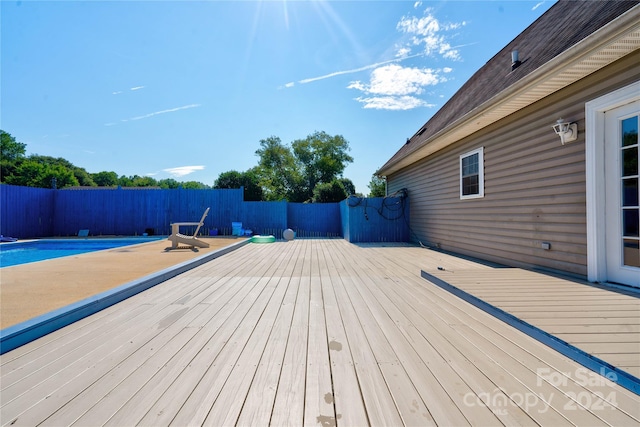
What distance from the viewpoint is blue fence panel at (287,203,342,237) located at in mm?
12125

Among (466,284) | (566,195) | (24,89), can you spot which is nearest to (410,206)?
(566,195)

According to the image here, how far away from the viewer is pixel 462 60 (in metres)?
8.53

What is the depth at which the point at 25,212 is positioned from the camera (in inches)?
422

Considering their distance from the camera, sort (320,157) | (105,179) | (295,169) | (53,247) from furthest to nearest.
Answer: (105,179)
(320,157)
(295,169)
(53,247)

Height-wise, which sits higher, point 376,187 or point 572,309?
point 376,187

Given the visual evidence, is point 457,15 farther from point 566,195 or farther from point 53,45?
point 53,45

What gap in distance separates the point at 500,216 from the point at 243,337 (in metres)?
4.56

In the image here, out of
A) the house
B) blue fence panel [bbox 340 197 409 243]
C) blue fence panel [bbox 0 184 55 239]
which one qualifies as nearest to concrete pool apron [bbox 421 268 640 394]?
the house

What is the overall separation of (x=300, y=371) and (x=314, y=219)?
35.0ft

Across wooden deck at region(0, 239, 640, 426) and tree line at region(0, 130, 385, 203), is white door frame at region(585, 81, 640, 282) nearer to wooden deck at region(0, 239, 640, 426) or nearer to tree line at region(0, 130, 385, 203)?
wooden deck at region(0, 239, 640, 426)

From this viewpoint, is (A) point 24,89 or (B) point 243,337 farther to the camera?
(A) point 24,89

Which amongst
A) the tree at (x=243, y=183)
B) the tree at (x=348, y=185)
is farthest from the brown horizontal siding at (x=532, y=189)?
the tree at (x=348, y=185)

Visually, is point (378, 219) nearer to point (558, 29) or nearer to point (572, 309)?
point (558, 29)

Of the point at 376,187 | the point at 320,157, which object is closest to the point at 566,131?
the point at 320,157
